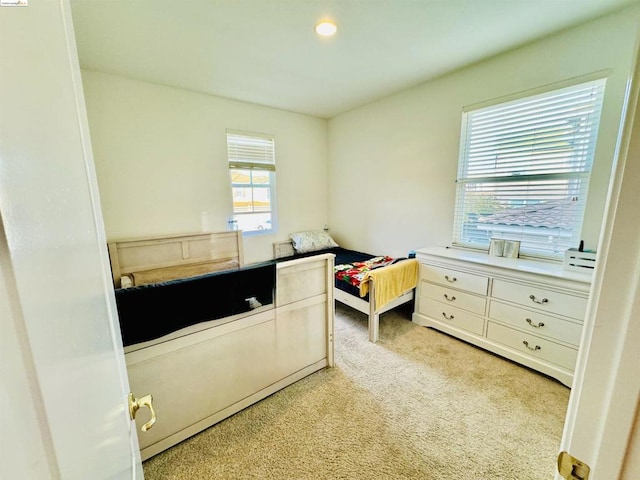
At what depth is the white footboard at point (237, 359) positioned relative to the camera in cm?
134

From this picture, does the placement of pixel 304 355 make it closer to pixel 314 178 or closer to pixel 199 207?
pixel 199 207

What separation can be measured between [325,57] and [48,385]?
2.82 metres

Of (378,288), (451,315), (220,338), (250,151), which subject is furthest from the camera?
(250,151)

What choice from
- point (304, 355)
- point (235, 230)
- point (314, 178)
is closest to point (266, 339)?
point (304, 355)

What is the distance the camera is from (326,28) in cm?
196

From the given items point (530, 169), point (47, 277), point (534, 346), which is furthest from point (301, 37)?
point (534, 346)

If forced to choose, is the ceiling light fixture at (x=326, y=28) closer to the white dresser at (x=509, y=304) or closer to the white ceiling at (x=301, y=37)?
the white ceiling at (x=301, y=37)

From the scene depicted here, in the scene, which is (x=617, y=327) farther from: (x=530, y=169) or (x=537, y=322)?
(x=530, y=169)

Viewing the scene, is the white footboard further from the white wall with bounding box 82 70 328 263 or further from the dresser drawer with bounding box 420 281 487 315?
the white wall with bounding box 82 70 328 263

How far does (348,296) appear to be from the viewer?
268 centimetres

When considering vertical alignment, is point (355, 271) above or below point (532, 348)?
above

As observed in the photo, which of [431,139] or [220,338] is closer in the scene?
[220,338]

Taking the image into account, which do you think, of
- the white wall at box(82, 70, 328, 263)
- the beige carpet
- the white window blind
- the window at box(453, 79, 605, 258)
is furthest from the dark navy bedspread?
the white window blind

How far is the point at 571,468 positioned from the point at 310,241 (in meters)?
3.67
